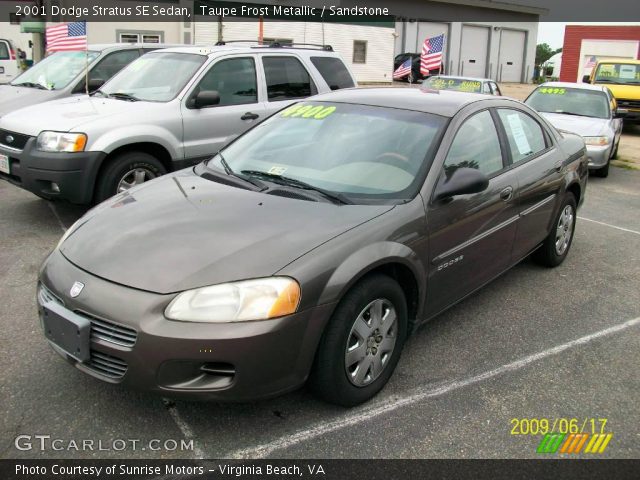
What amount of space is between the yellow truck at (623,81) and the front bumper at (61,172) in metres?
14.7

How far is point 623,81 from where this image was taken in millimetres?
16984

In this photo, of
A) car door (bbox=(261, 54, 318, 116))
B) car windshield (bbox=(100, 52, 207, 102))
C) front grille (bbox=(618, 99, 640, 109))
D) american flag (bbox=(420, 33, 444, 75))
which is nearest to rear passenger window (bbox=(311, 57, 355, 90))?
car door (bbox=(261, 54, 318, 116))

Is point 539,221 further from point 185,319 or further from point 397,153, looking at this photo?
point 185,319

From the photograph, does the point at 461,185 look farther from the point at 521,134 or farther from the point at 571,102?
the point at 571,102

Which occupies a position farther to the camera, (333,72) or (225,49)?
(333,72)

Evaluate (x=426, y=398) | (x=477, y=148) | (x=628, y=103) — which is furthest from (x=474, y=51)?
(x=426, y=398)

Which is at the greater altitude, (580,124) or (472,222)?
(472,222)

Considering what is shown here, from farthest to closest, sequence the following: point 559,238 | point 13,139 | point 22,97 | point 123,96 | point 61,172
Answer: point 22,97, point 123,96, point 13,139, point 61,172, point 559,238

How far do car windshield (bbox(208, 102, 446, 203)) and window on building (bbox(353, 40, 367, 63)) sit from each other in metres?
26.0

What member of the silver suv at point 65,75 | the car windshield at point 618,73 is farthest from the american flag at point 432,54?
the silver suv at point 65,75

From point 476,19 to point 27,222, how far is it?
1317 inches

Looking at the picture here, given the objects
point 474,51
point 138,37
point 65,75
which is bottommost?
point 65,75

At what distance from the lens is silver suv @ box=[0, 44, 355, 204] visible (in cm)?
553
